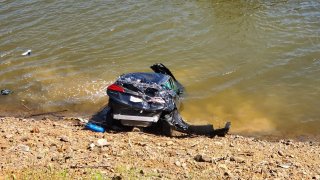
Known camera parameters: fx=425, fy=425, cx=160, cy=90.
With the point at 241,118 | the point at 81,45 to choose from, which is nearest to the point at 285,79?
the point at 241,118

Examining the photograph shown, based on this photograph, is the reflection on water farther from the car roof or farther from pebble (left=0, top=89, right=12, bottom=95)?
the car roof

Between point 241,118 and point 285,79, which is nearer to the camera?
point 241,118

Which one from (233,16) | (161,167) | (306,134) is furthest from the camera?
(233,16)

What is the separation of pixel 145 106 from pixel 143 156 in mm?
1346

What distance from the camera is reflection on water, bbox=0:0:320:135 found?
10773 mm

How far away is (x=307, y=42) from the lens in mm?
13492

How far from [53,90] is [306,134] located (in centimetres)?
683

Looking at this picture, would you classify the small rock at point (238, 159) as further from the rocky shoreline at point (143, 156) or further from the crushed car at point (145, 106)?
the crushed car at point (145, 106)

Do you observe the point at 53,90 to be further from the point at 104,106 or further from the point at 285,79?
the point at 285,79

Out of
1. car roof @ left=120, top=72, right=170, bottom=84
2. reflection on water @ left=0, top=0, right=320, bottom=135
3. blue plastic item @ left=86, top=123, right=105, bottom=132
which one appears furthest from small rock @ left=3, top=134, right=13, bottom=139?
reflection on water @ left=0, top=0, right=320, bottom=135

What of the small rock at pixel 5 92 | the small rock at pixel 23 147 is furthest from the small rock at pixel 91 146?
the small rock at pixel 5 92

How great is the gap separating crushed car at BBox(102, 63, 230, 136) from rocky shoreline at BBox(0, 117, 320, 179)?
0.80ft

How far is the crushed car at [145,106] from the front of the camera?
8.35 m

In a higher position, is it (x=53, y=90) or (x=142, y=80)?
(x=142, y=80)
